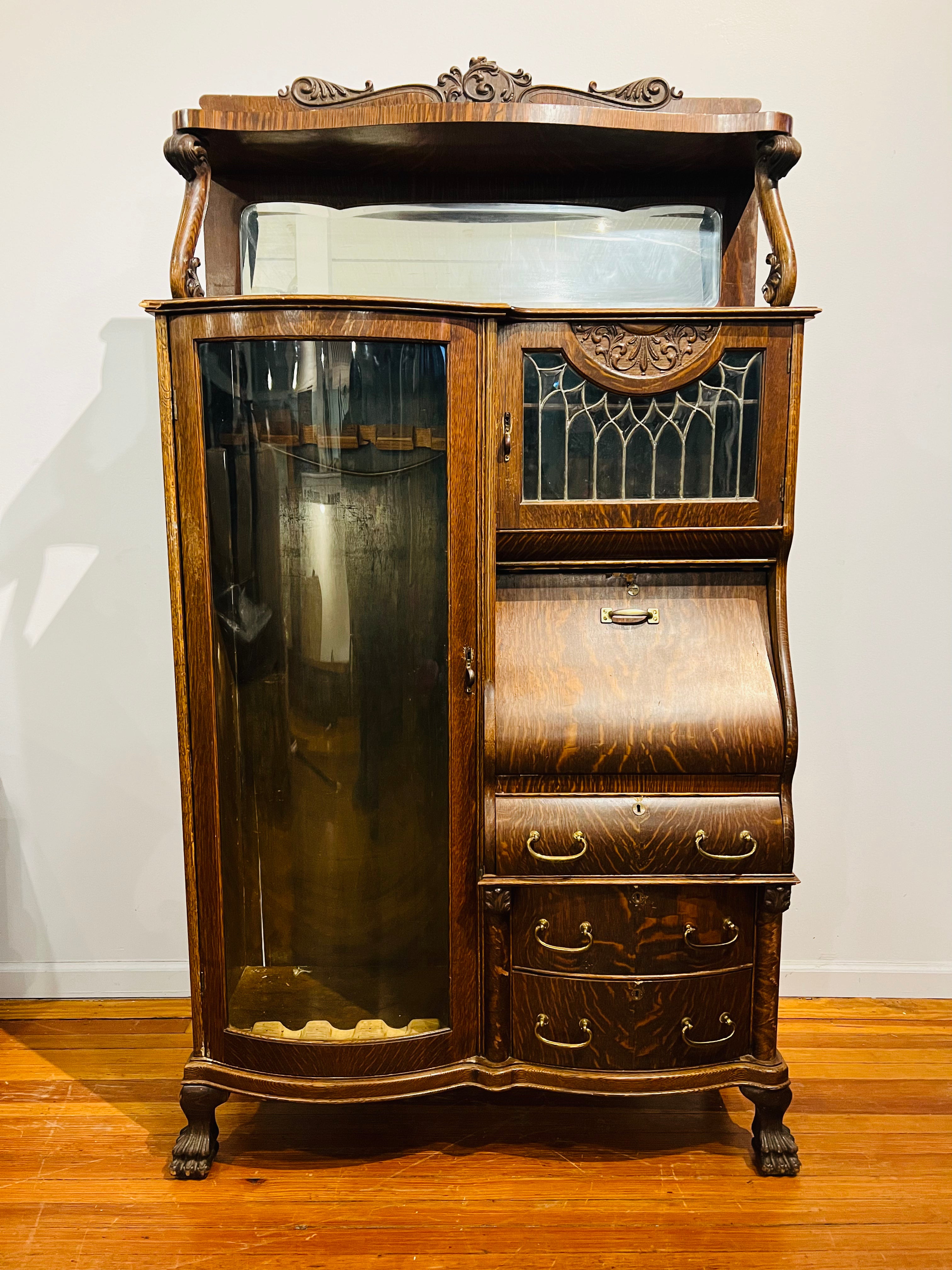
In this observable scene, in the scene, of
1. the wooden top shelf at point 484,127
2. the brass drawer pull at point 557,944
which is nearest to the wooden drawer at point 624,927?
the brass drawer pull at point 557,944

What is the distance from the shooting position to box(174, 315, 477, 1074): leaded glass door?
5.19 feet

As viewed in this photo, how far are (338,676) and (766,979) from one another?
1.02m

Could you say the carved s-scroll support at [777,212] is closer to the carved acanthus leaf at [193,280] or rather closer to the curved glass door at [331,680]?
the curved glass door at [331,680]

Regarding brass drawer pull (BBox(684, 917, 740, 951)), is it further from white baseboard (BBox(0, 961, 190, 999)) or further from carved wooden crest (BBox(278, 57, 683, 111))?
carved wooden crest (BBox(278, 57, 683, 111))

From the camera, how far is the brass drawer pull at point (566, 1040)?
1.69 metres

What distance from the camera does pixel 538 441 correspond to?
1627 mm

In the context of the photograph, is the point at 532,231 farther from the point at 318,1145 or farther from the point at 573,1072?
the point at 318,1145

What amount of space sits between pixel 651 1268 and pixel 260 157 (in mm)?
2234

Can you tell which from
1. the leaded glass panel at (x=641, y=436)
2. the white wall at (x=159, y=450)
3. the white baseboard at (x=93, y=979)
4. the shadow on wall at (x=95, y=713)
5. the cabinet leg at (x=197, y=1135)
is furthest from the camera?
the white baseboard at (x=93, y=979)

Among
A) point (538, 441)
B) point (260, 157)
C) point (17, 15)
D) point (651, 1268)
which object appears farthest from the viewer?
point (17, 15)

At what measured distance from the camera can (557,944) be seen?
5.54ft

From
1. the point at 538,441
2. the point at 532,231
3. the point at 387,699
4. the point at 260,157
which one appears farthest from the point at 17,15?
the point at 387,699

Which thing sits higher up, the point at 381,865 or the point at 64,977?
the point at 381,865

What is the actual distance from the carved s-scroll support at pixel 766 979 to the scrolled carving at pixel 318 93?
1.73m
